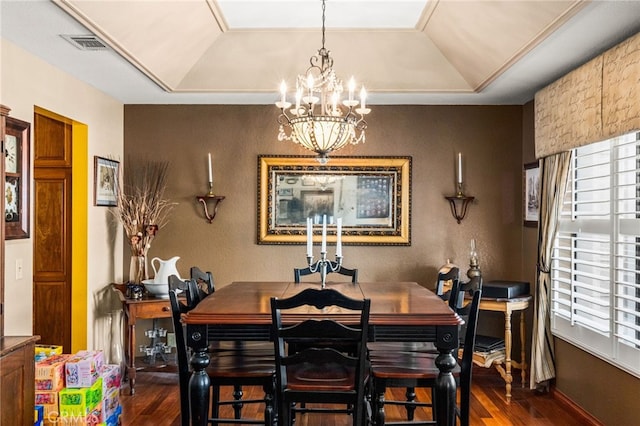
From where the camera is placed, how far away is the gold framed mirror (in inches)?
195

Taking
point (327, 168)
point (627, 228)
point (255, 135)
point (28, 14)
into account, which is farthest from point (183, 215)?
point (627, 228)

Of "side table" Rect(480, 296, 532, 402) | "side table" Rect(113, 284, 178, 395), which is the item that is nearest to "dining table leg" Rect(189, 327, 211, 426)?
"side table" Rect(113, 284, 178, 395)

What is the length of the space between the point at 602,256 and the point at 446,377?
162cm

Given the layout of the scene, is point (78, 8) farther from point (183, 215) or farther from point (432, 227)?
point (432, 227)

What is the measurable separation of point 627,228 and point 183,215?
11.6 feet

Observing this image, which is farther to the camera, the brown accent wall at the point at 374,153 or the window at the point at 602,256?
the brown accent wall at the point at 374,153

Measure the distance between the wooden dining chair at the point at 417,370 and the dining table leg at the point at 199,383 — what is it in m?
0.86

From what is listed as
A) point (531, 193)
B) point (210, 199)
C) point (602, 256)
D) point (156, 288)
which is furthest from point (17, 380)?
point (531, 193)

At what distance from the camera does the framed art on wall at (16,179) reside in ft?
10.6

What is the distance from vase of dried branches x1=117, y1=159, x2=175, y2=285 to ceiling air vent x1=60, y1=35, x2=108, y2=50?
154cm

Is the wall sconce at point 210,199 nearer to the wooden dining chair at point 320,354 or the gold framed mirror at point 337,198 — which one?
the gold framed mirror at point 337,198

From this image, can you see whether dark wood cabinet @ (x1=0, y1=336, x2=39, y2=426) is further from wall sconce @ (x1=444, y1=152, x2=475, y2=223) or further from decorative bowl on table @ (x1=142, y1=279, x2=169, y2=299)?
wall sconce @ (x1=444, y1=152, x2=475, y2=223)

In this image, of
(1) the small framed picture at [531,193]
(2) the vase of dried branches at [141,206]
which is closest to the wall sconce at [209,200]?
(2) the vase of dried branches at [141,206]

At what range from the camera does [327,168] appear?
497 centimetres
